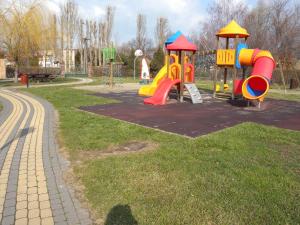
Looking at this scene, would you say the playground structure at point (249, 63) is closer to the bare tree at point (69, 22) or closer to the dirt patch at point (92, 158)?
the dirt patch at point (92, 158)

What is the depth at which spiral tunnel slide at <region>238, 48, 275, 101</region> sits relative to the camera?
11.0 metres

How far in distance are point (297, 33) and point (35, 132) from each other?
28948 millimetres

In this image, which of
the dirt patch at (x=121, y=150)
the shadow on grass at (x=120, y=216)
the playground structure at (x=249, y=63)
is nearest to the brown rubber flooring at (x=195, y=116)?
the playground structure at (x=249, y=63)

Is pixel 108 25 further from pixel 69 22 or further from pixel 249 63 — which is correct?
pixel 249 63

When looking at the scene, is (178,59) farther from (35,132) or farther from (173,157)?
(173,157)

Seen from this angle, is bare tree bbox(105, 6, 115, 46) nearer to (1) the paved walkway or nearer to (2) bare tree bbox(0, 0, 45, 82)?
(2) bare tree bbox(0, 0, 45, 82)

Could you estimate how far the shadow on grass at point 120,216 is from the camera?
3.08 meters

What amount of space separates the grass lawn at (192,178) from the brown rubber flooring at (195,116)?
3.34ft

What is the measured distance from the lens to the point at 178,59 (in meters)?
14.5

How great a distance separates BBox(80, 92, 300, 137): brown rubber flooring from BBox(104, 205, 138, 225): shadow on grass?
145 inches

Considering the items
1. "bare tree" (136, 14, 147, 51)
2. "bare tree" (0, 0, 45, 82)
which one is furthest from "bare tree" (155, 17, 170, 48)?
"bare tree" (0, 0, 45, 82)

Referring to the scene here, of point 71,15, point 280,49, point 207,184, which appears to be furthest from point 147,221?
point 71,15

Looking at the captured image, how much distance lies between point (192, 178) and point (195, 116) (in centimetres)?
530

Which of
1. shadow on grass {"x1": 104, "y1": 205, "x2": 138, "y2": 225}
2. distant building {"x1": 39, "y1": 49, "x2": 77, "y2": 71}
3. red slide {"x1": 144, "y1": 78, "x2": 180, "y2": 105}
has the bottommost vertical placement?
shadow on grass {"x1": 104, "y1": 205, "x2": 138, "y2": 225}
